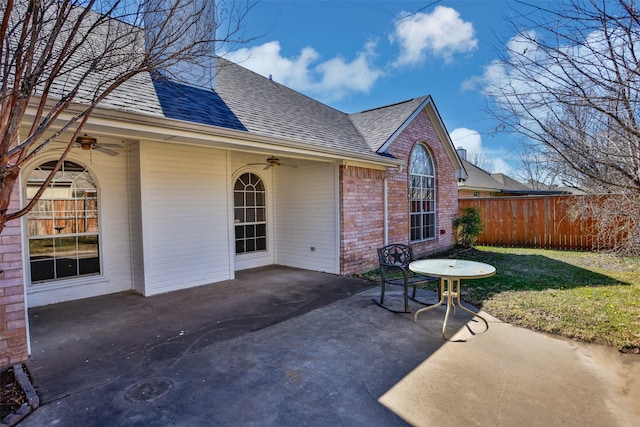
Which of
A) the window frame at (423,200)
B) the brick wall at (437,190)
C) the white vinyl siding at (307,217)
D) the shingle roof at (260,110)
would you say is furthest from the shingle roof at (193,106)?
the window frame at (423,200)

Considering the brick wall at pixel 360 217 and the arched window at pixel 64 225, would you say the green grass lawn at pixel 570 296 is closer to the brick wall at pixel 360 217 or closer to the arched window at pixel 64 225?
the brick wall at pixel 360 217

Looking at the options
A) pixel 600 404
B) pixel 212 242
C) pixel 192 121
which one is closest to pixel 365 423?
pixel 600 404

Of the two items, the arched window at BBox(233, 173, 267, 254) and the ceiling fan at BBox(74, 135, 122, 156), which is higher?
the ceiling fan at BBox(74, 135, 122, 156)

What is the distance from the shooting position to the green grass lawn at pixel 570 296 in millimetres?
4621

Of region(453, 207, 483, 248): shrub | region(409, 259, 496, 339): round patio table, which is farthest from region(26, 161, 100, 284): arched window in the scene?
region(453, 207, 483, 248): shrub

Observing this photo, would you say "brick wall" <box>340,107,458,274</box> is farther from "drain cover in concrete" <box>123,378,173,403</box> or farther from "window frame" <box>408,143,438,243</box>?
"drain cover in concrete" <box>123,378,173,403</box>

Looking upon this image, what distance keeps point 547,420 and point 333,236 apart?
19.2 feet

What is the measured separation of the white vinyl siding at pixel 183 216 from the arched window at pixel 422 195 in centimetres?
614

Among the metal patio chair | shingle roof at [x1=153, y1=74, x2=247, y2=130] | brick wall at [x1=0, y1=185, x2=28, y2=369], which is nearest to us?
brick wall at [x1=0, y1=185, x2=28, y2=369]

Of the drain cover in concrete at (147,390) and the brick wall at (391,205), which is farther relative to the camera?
the brick wall at (391,205)

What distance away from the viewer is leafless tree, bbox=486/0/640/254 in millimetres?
3117

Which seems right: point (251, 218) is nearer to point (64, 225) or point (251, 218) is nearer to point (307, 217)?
point (307, 217)

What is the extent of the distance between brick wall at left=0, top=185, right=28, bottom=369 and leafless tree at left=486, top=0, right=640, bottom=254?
5755 millimetres

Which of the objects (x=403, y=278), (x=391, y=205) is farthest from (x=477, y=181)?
(x=403, y=278)
